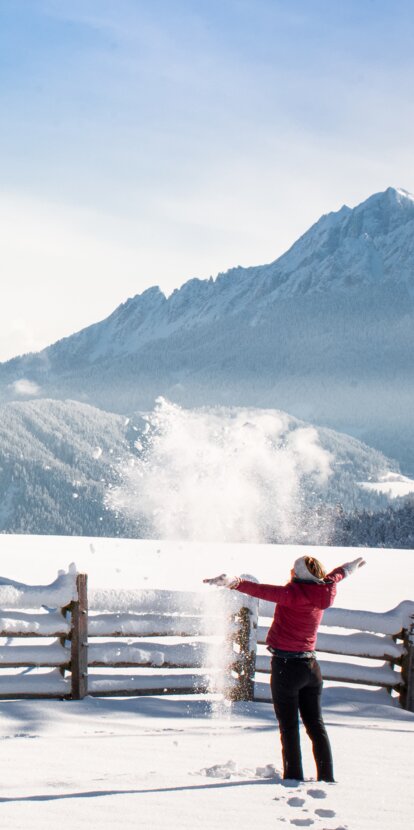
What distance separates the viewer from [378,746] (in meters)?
7.79

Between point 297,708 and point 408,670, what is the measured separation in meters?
3.77

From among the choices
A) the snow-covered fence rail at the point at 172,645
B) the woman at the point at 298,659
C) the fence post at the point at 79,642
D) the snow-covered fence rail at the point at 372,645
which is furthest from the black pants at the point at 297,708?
the snow-covered fence rail at the point at 372,645

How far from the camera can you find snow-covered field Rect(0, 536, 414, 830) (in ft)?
18.1

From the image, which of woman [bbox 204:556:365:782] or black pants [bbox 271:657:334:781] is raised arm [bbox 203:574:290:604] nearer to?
woman [bbox 204:556:365:782]

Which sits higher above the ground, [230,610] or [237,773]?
[230,610]

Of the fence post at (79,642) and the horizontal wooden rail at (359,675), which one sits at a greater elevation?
the fence post at (79,642)

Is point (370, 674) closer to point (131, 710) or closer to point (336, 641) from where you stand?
point (336, 641)

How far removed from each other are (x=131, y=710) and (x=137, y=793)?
9.64 ft

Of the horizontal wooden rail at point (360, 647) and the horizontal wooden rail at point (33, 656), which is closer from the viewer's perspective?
the horizontal wooden rail at point (33, 656)

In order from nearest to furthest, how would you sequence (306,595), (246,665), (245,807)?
1. (245,807)
2. (306,595)
3. (246,665)

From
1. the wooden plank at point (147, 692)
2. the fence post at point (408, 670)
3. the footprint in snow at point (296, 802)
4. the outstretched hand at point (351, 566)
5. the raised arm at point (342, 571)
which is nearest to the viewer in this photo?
the footprint in snow at point (296, 802)

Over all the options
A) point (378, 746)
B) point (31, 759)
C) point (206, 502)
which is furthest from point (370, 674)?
point (206, 502)

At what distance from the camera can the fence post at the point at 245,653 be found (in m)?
9.42

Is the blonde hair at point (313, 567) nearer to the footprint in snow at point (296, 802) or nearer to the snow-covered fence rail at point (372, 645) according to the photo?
the footprint in snow at point (296, 802)
